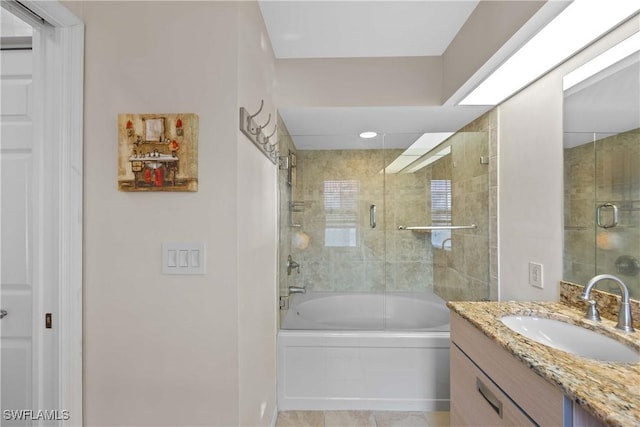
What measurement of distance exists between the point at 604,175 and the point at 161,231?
1.95 metres

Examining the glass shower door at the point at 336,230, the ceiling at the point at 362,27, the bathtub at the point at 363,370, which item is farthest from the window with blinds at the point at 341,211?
the ceiling at the point at 362,27

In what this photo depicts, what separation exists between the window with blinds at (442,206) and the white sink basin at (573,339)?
1.31m

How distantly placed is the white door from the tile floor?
57.8 inches

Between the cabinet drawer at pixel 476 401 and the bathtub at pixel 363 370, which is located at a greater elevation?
the cabinet drawer at pixel 476 401

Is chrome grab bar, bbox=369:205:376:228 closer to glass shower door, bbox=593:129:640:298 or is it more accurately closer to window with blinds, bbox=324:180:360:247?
window with blinds, bbox=324:180:360:247

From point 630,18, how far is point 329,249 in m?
2.27

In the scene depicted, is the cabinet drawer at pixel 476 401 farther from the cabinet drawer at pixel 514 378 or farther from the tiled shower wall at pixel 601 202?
the tiled shower wall at pixel 601 202

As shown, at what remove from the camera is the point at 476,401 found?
1388 mm

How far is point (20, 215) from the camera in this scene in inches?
50.0

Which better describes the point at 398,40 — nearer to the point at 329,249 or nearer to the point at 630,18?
the point at 630,18

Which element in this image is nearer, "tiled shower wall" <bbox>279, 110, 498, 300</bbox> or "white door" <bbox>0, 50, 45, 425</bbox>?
"white door" <bbox>0, 50, 45, 425</bbox>

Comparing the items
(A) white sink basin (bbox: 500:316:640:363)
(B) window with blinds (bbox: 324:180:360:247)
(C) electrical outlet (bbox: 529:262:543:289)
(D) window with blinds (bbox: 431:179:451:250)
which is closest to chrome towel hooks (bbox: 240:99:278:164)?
(B) window with blinds (bbox: 324:180:360:247)

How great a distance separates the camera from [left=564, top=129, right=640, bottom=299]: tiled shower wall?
125cm

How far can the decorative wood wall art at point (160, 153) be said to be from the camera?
1193 millimetres
